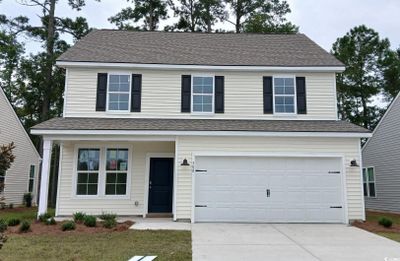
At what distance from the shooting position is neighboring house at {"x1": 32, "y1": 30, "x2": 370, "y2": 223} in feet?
39.3

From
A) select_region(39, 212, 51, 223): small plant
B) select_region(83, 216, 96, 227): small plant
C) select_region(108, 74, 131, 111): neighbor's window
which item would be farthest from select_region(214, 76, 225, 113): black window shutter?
select_region(39, 212, 51, 223): small plant

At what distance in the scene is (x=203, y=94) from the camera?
45.7ft

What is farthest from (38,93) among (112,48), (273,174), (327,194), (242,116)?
(327,194)

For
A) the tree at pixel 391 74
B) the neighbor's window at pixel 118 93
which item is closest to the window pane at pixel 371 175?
the tree at pixel 391 74

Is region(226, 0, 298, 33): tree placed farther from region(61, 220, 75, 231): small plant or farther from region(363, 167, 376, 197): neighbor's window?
region(61, 220, 75, 231): small plant

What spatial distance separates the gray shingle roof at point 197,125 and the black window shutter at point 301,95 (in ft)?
1.86

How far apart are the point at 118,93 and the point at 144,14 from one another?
58.9 feet

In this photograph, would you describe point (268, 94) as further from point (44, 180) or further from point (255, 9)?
point (255, 9)

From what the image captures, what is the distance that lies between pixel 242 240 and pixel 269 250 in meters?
1.16

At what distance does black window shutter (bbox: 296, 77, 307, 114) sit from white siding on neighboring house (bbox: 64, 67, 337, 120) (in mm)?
157

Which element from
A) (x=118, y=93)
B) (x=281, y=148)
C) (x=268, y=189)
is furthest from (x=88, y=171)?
(x=281, y=148)

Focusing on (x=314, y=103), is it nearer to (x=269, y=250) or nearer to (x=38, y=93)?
(x=269, y=250)

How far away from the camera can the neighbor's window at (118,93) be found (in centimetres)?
1359

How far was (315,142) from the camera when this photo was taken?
40.3ft
